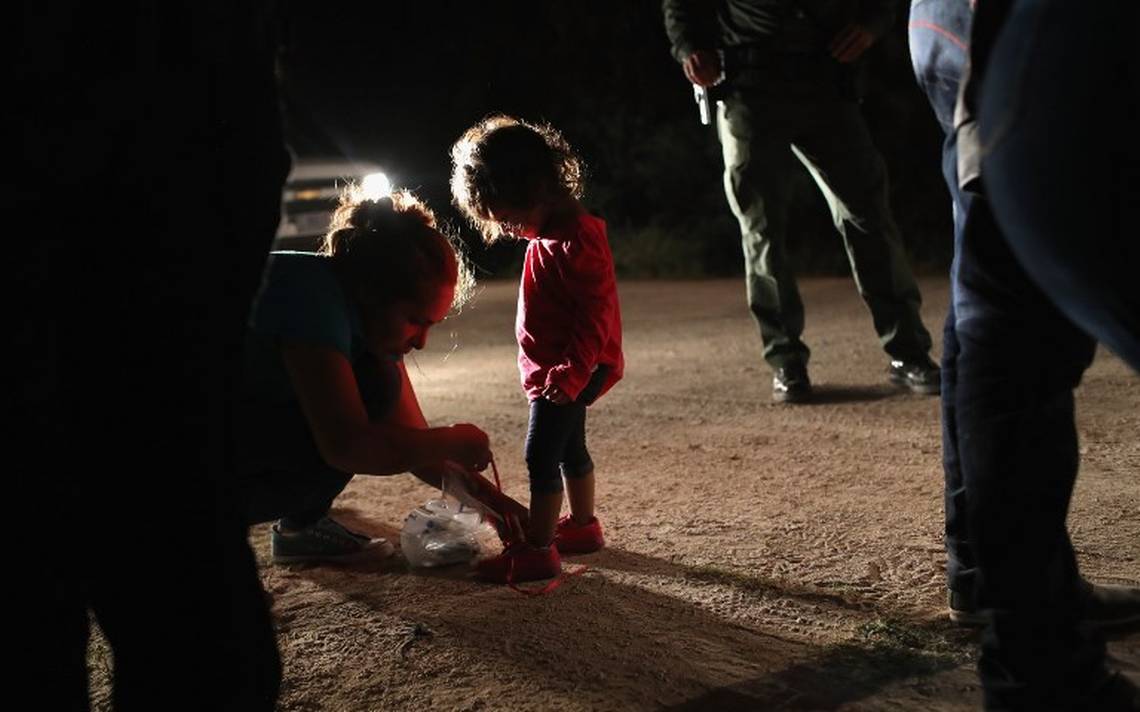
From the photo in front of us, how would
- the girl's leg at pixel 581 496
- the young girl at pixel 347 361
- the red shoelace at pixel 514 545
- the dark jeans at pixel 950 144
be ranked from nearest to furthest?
the dark jeans at pixel 950 144
the young girl at pixel 347 361
the red shoelace at pixel 514 545
the girl's leg at pixel 581 496

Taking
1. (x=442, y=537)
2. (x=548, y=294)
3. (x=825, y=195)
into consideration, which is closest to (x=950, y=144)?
(x=548, y=294)

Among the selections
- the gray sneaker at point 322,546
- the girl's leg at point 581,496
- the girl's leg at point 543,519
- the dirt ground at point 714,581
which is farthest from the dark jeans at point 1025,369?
the gray sneaker at point 322,546

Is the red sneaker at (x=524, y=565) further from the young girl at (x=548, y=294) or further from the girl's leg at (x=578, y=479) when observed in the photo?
the girl's leg at (x=578, y=479)

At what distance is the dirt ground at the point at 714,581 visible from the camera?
8.58ft

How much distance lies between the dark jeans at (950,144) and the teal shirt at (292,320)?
122 cm

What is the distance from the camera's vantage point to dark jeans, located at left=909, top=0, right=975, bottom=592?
95.6 inches

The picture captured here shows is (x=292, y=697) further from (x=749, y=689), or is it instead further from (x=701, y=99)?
(x=701, y=99)

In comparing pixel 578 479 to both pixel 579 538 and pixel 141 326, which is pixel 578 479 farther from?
pixel 141 326

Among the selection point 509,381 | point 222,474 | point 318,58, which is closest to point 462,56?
point 318,58

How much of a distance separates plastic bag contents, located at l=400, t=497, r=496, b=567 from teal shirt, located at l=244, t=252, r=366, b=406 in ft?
2.12

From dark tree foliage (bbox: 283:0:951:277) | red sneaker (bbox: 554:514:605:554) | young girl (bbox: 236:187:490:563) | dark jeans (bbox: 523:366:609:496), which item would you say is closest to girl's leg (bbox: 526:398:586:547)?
dark jeans (bbox: 523:366:609:496)

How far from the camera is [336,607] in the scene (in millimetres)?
3211

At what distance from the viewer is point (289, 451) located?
304cm

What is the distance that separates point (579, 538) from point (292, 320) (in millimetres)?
1150
